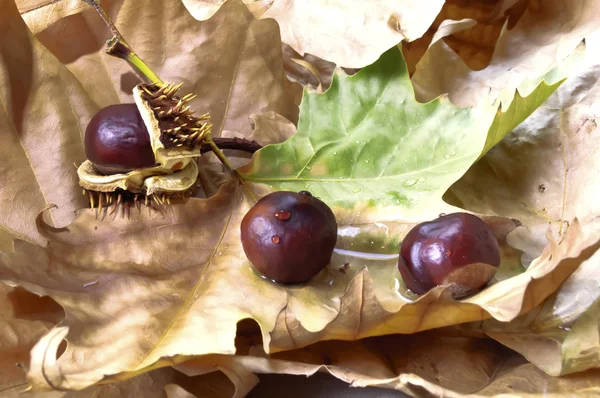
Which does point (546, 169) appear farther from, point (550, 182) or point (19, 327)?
point (19, 327)

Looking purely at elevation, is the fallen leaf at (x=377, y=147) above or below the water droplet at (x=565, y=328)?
above

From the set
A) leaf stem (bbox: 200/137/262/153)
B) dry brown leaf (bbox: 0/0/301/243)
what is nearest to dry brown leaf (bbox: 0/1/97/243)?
dry brown leaf (bbox: 0/0/301/243)

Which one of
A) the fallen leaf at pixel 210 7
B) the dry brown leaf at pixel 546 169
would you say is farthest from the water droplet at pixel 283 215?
the fallen leaf at pixel 210 7

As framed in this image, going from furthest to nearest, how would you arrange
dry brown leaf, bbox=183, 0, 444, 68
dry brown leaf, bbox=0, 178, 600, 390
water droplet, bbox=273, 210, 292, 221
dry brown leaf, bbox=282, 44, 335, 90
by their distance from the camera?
dry brown leaf, bbox=282, 44, 335, 90, dry brown leaf, bbox=183, 0, 444, 68, water droplet, bbox=273, 210, 292, 221, dry brown leaf, bbox=0, 178, 600, 390

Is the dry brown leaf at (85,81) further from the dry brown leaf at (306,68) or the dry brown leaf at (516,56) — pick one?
the dry brown leaf at (516,56)

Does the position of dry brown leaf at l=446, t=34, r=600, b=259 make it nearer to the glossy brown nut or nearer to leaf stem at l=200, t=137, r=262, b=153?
leaf stem at l=200, t=137, r=262, b=153
